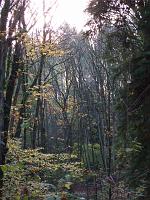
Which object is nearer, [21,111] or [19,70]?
[19,70]

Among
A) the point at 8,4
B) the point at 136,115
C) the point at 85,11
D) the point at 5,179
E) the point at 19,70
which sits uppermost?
the point at 85,11

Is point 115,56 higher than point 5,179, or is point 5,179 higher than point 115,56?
point 115,56

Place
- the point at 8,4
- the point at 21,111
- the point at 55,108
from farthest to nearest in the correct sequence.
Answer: the point at 55,108, the point at 21,111, the point at 8,4

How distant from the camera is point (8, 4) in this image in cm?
696

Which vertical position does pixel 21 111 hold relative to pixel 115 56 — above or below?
below

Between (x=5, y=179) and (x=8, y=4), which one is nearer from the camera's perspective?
(x=8, y=4)

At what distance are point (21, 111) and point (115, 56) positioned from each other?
11.4 ft

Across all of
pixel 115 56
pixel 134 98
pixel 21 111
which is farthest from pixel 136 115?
pixel 21 111

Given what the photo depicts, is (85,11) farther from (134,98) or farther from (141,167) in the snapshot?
(141,167)

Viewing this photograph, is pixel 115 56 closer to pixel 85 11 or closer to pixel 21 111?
pixel 85 11

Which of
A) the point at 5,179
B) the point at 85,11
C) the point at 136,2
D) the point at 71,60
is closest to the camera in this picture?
the point at 5,179

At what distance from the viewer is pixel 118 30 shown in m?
10.2

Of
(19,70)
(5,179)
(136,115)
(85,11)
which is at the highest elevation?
(85,11)

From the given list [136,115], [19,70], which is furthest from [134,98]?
[19,70]
